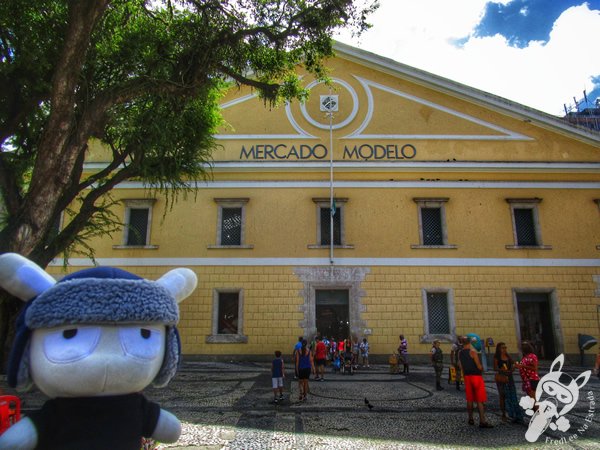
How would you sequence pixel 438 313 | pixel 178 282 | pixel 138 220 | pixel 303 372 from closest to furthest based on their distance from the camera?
1. pixel 178 282
2. pixel 303 372
3. pixel 438 313
4. pixel 138 220

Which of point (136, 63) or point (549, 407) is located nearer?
point (549, 407)

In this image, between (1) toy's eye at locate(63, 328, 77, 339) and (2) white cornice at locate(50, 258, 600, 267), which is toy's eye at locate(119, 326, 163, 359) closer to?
(1) toy's eye at locate(63, 328, 77, 339)

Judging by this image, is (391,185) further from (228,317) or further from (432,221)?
(228,317)

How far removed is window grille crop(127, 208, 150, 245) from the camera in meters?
17.9

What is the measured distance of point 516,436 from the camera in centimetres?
614

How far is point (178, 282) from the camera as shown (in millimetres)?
3025

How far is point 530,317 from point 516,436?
13.0 metres

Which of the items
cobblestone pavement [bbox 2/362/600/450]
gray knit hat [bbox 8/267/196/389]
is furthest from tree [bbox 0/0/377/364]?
gray knit hat [bbox 8/267/196/389]

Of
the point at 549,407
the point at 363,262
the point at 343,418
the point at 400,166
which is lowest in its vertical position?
the point at 343,418

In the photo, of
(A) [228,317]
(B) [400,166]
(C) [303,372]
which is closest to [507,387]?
(C) [303,372]

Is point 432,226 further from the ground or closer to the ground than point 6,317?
further from the ground

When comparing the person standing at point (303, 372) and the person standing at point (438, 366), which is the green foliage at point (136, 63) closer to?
the person standing at point (303, 372)

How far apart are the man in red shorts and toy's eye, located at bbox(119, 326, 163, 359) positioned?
19.0ft

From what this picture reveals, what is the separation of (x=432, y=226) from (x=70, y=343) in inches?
671
